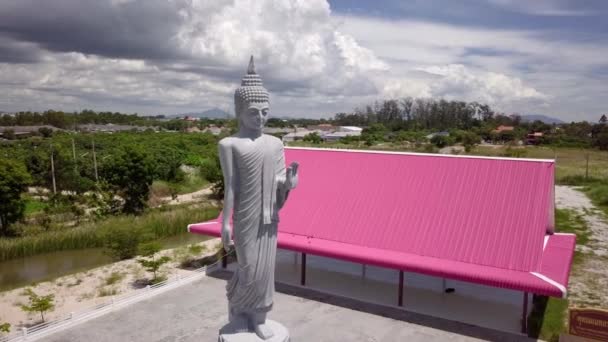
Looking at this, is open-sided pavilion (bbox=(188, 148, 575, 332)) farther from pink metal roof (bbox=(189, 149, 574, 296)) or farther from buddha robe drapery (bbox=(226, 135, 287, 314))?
buddha robe drapery (bbox=(226, 135, 287, 314))

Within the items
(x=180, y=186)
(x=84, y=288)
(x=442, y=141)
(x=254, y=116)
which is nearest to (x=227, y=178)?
(x=254, y=116)

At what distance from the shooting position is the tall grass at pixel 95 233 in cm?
2119

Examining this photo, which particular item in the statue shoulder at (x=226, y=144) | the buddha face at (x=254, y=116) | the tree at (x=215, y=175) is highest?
the buddha face at (x=254, y=116)

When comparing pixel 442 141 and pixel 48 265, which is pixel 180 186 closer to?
pixel 48 265

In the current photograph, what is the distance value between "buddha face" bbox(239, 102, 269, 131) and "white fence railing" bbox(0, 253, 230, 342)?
820cm

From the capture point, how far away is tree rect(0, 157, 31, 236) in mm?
22312

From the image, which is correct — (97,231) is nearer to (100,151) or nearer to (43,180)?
(43,180)

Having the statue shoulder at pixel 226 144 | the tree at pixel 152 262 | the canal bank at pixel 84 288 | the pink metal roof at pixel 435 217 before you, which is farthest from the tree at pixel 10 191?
the statue shoulder at pixel 226 144

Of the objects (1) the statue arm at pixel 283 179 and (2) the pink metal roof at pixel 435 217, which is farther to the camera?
(2) the pink metal roof at pixel 435 217

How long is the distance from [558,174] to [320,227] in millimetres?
37024

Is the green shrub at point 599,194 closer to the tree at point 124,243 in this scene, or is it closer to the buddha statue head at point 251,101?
the tree at point 124,243

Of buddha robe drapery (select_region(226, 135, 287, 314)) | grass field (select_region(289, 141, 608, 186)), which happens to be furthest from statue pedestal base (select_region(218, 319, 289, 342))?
grass field (select_region(289, 141, 608, 186))

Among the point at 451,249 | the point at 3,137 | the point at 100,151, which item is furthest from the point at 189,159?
the point at 451,249

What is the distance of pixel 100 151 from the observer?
45812 millimetres
